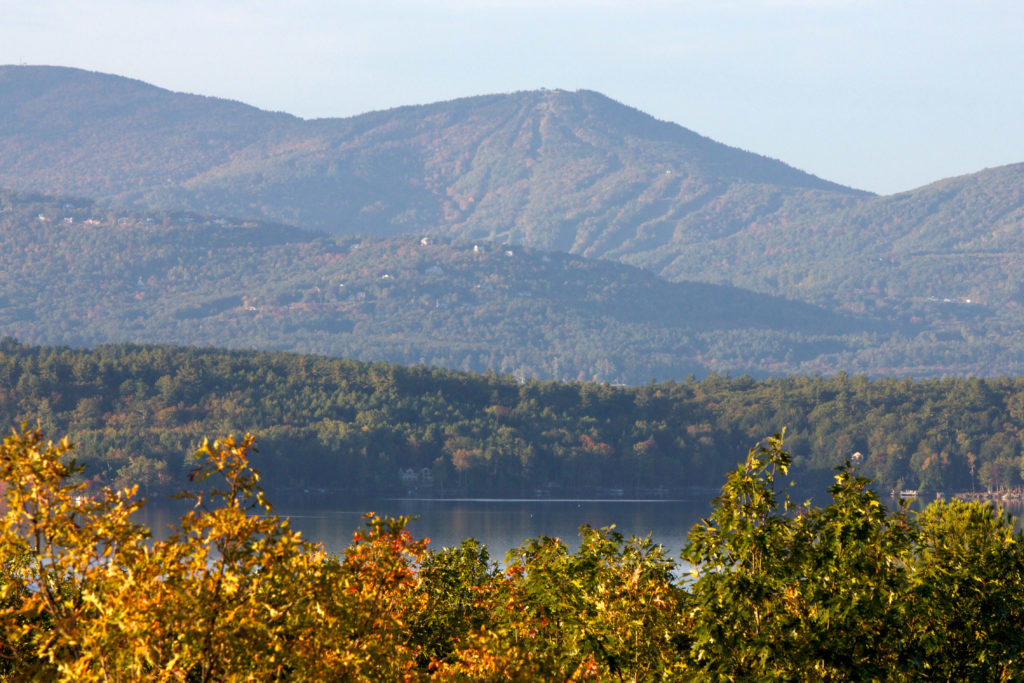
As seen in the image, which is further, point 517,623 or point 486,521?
point 486,521

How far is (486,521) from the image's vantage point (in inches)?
6457

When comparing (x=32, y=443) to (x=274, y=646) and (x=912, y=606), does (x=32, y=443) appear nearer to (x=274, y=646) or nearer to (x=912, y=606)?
(x=274, y=646)

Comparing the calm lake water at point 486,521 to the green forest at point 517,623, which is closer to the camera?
the green forest at point 517,623

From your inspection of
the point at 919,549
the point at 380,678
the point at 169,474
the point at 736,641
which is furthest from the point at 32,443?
the point at 169,474

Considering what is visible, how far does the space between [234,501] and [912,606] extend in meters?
10.8

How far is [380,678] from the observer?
19.9 meters

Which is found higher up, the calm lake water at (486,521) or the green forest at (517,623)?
the green forest at (517,623)

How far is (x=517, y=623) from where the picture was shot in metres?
31.8

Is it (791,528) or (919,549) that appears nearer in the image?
(791,528)

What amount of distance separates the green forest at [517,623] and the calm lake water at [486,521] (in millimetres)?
82190

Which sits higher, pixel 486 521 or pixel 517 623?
pixel 517 623

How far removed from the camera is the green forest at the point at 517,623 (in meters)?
16.8

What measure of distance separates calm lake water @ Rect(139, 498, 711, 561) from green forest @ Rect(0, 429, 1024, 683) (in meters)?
82.2

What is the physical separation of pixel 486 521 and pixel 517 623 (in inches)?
5234
